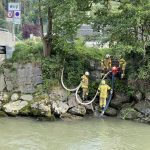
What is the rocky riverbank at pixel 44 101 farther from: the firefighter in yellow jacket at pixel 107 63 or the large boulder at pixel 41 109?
the firefighter in yellow jacket at pixel 107 63

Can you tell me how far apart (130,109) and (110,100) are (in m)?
1.19

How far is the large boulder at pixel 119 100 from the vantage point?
70.8 ft

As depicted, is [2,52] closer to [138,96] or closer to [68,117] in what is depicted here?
[68,117]

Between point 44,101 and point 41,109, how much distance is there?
19.7 inches

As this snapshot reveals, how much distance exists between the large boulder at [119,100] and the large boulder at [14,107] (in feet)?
13.5

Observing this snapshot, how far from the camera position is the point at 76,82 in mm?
22188

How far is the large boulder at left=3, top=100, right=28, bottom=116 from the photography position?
20.3m

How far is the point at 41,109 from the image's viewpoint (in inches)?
790

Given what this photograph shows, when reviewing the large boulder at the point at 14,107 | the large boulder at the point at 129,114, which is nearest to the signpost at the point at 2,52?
the large boulder at the point at 14,107

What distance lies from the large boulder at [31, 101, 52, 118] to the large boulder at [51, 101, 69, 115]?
31 cm

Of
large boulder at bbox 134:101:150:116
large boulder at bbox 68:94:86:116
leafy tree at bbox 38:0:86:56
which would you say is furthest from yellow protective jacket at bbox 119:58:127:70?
large boulder at bbox 68:94:86:116

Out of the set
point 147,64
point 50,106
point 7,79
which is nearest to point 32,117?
point 50,106

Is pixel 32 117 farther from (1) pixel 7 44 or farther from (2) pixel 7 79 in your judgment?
(1) pixel 7 44

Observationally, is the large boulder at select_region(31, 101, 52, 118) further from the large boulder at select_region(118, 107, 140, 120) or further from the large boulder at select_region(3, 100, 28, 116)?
the large boulder at select_region(118, 107, 140, 120)
